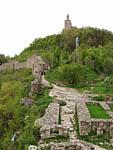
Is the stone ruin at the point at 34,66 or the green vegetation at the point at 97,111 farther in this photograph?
the stone ruin at the point at 34,66

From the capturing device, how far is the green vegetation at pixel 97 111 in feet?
79.0

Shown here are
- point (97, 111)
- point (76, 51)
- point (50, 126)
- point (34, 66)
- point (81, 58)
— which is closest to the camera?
point (50, 126)

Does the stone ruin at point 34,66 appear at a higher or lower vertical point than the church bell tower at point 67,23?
lower

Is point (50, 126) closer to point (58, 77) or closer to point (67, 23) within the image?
point (58, 77)

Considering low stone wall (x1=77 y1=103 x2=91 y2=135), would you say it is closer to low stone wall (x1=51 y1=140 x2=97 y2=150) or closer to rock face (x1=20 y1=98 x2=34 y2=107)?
low stone wall (x1=51 y1=140 x2=97 y2=150)

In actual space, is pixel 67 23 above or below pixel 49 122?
above

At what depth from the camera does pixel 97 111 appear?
26172 millimetres

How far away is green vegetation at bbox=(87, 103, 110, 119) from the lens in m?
24.1

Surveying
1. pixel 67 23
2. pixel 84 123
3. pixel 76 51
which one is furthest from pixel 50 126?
pixel 67 23

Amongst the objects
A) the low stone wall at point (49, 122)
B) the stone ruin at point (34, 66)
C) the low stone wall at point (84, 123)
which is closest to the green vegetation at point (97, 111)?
the low stone wall at point (84, 123)

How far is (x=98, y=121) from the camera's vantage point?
70.7ft

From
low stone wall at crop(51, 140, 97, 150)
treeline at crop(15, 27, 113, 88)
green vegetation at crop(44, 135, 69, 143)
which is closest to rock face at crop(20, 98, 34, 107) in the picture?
green vegetation at crop(44, 135, 69, 143)

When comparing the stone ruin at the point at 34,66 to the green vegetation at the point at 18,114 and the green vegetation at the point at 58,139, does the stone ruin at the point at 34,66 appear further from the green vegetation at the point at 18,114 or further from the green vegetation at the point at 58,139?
the green vegetation at the point at 58,139

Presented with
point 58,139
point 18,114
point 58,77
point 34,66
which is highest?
point 34,66
